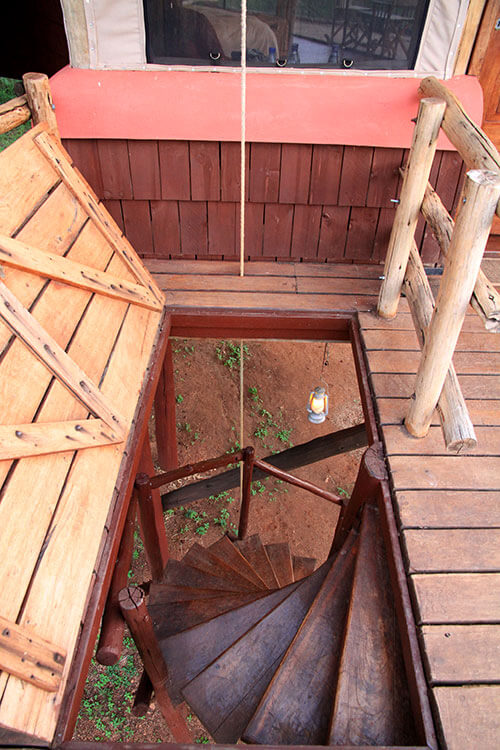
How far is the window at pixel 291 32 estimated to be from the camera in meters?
2.69

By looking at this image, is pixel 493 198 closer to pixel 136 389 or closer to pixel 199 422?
pixel 136 389

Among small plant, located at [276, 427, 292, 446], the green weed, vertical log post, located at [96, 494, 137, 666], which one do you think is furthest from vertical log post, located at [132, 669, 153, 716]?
the green weed

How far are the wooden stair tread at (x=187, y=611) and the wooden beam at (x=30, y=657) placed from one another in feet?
4.20

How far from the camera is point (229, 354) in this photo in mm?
6617

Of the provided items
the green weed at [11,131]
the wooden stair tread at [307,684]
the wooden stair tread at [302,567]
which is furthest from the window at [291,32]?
the green weed at [11,131]

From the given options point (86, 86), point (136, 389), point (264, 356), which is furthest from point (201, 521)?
point (86, 86)

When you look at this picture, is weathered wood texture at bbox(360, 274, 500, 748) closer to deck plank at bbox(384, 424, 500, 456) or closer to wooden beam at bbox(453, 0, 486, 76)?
deck plank at bbox(384, 424, 500, 456)

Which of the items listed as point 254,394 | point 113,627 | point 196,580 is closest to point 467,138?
point 113,627

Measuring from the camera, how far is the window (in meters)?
2.69

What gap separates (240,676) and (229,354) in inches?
187

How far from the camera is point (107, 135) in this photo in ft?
9.91

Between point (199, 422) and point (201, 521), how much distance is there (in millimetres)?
1202

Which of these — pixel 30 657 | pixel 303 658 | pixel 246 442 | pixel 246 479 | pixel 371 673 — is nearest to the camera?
pixel 30 657

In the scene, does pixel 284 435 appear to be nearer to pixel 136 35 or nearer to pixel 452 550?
pixel 452 550
